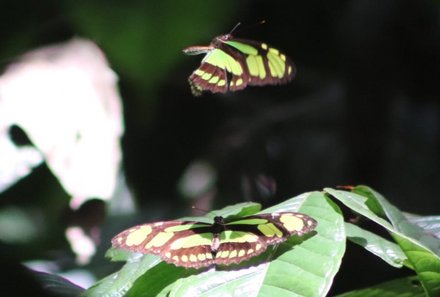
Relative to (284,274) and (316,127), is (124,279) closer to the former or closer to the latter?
(284,274)

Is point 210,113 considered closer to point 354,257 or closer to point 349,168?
point 349,168

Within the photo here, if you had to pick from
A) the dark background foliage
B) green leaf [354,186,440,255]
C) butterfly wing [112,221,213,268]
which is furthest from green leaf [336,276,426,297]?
the dark background foliage

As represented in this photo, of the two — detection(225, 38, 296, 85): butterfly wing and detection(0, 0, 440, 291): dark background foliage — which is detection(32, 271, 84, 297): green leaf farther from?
detection(0, 0, 440, 291): dark background foliage

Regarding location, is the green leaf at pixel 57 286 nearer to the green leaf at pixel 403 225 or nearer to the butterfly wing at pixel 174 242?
the butterfly wing at pixel 174 242

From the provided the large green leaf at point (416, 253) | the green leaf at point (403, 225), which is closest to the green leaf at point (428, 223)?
the green leaf at point (403, 225)

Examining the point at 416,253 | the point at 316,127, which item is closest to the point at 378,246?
the point at 416,253
